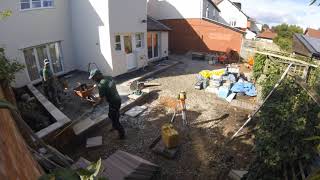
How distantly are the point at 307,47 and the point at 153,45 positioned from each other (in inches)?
427

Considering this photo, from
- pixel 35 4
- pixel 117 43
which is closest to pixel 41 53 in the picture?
pixel 35 4

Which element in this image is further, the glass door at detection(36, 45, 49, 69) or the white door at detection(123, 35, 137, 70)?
the white door at detection(123, 35, 137, 70)

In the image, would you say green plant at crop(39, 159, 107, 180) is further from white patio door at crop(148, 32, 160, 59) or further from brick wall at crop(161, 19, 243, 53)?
brick wall at crop(161, 19, 243, 53)

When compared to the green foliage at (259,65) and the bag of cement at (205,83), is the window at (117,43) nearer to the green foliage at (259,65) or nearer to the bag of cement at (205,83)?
the bag of cement at (205,83)

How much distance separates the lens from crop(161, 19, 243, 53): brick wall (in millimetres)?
22516

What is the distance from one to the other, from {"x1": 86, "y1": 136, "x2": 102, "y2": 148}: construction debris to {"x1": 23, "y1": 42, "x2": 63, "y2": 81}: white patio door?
22.0 feet

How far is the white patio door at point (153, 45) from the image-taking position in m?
19.3

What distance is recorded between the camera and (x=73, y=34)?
1470 cm

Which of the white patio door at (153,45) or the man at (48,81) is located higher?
the white patio door at (153,45)

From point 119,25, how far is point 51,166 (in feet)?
33.5

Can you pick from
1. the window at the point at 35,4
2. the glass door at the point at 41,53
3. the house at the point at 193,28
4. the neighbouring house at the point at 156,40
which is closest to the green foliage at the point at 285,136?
the glass door at the point at 41,53

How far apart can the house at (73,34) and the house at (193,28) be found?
873 centimetres

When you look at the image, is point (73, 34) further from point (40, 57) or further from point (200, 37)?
point (200, 37)

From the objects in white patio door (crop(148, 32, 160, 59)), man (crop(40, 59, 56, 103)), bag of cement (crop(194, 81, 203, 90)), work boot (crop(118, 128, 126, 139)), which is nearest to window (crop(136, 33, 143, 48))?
white patio door (crop(148, 32, 160, 59))
